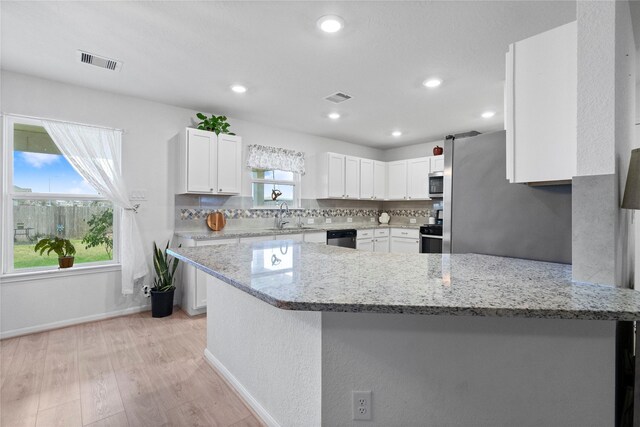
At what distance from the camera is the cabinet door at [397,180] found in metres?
5.71

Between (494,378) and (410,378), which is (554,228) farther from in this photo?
(410,378)

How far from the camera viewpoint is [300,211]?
201 inches

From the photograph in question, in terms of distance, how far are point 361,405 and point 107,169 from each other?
135 inches

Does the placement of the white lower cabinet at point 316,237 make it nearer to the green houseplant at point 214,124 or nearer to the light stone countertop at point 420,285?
the green houseplant at point 214,124

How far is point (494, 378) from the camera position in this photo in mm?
1160

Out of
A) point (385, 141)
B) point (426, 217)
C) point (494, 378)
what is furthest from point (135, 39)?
point (426, 217)

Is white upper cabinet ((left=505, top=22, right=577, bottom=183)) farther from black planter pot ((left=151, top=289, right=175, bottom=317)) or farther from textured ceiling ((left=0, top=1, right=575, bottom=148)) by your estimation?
black planter pot ((left=151, top=289, right=175, bottom=317))

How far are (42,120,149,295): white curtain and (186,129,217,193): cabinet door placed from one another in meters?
0.70

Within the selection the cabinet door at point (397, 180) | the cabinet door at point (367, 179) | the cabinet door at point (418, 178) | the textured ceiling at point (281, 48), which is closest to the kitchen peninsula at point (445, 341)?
the textured ceiling at point (281, 48)

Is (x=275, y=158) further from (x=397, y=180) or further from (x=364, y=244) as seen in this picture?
(x=397, y=180)

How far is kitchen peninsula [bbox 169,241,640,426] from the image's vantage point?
98 centimetres

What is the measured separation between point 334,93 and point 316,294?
2782 millimetres

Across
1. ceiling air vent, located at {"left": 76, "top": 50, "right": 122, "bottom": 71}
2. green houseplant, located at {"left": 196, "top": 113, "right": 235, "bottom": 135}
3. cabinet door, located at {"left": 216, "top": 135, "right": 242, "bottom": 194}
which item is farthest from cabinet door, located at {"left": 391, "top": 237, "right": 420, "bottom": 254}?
ceiling air vent, located at {"left": 76, "top": 50, "right": 122, "bottom": 71}

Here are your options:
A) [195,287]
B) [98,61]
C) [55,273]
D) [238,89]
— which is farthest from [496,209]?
[55,273]
